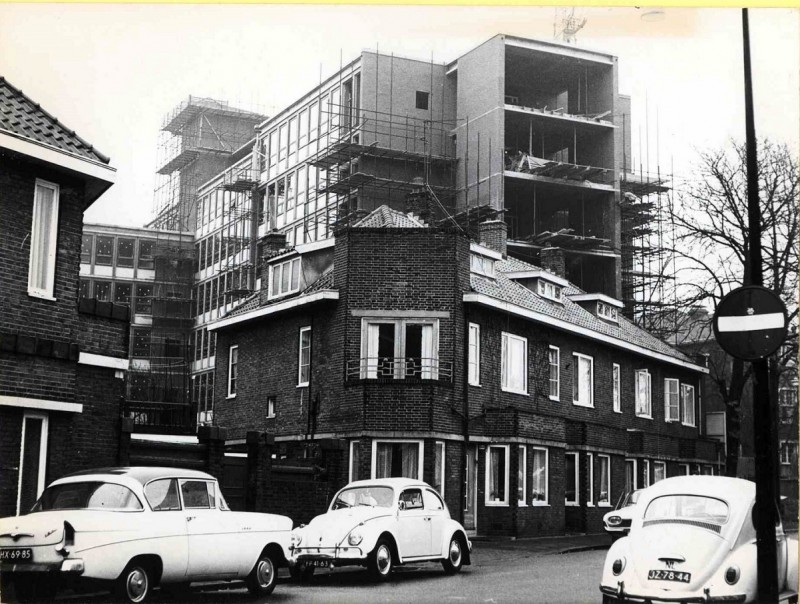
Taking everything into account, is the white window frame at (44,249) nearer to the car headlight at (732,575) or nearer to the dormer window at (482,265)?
the car headlight at (732,575)

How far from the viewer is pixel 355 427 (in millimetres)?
27938

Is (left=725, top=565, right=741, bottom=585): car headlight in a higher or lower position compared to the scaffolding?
lower

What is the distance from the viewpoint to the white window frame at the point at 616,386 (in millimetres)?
38031

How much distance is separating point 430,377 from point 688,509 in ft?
50.3

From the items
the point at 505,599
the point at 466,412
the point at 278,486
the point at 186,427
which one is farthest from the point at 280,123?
the point at 505,599

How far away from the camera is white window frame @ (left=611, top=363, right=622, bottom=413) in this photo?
3803 centimetres

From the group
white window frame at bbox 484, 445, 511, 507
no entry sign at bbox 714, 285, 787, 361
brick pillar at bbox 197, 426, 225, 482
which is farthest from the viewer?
white window frame at bbox 484, 445, 511, 507

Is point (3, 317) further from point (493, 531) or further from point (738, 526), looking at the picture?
point (493, 531)

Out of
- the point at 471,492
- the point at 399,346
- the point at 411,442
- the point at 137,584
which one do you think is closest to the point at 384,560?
the point at 137,584

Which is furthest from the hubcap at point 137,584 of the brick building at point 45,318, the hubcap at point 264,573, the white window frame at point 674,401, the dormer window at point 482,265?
the white window frame at point 674,401

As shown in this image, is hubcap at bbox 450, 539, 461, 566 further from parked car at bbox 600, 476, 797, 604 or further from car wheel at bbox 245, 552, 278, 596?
parked car at bbox 600, 476, 797, 604

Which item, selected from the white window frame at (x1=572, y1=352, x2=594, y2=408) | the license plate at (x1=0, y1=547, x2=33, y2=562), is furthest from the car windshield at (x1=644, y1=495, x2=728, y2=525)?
the white window frame at (x1=572, y1=352, x2=594, y2=408)

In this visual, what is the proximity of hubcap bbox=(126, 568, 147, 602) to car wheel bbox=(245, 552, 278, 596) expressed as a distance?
211cm

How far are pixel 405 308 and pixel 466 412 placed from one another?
3.33m
